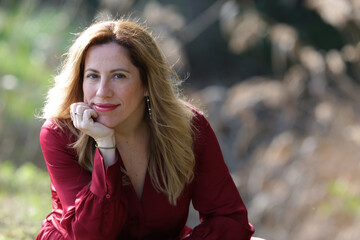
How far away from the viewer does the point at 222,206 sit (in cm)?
265

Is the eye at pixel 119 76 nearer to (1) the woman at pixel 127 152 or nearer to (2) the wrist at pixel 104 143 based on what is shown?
(1) the woman at pixel 127 152

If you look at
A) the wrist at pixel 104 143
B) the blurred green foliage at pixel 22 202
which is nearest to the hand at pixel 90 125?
the wrist at pixel 104 143

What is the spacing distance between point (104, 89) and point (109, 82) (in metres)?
0.05

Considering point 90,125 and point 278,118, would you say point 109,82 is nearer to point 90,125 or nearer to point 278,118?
point 90,125

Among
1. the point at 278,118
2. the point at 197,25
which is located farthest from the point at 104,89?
the point at 197,25

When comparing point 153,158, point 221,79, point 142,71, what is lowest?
point 153,158

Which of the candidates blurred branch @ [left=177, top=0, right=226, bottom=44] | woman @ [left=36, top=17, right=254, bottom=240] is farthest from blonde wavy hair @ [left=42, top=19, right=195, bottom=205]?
blurred branch @ [left=177, top=0, right=226, bottom=44]

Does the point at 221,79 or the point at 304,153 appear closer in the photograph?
the point at 304,153

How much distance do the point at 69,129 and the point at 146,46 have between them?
51 cm

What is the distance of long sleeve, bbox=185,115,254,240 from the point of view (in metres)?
2.57

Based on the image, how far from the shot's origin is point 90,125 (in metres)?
2.43

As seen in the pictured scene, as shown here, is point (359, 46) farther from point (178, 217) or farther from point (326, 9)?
point (178, 217)

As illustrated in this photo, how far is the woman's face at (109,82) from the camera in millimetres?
2465

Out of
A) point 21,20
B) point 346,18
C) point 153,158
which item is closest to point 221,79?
point 21,20
